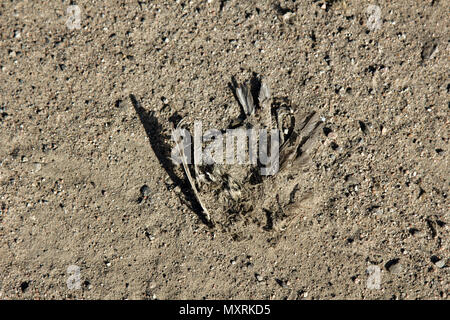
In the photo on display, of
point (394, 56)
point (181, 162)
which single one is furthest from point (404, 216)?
point (181, 162)

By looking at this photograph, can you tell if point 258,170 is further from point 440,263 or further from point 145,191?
point 440,263

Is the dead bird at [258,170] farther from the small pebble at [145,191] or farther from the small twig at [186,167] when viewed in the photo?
the small pebble at [145,191]

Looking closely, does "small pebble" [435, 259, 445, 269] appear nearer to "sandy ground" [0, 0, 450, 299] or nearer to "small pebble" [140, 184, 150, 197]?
"sandy ground" [0, 0, 450, 299]

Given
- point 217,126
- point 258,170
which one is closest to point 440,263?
point 258,170

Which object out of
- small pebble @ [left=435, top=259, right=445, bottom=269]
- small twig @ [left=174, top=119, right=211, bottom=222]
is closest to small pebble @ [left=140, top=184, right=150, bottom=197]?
small twig @ [left=174, top=119, right=211, bottom=222]

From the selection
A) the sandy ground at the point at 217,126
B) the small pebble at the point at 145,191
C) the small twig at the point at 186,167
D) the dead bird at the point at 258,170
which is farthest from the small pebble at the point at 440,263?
the small pebble at the point at 145,191
